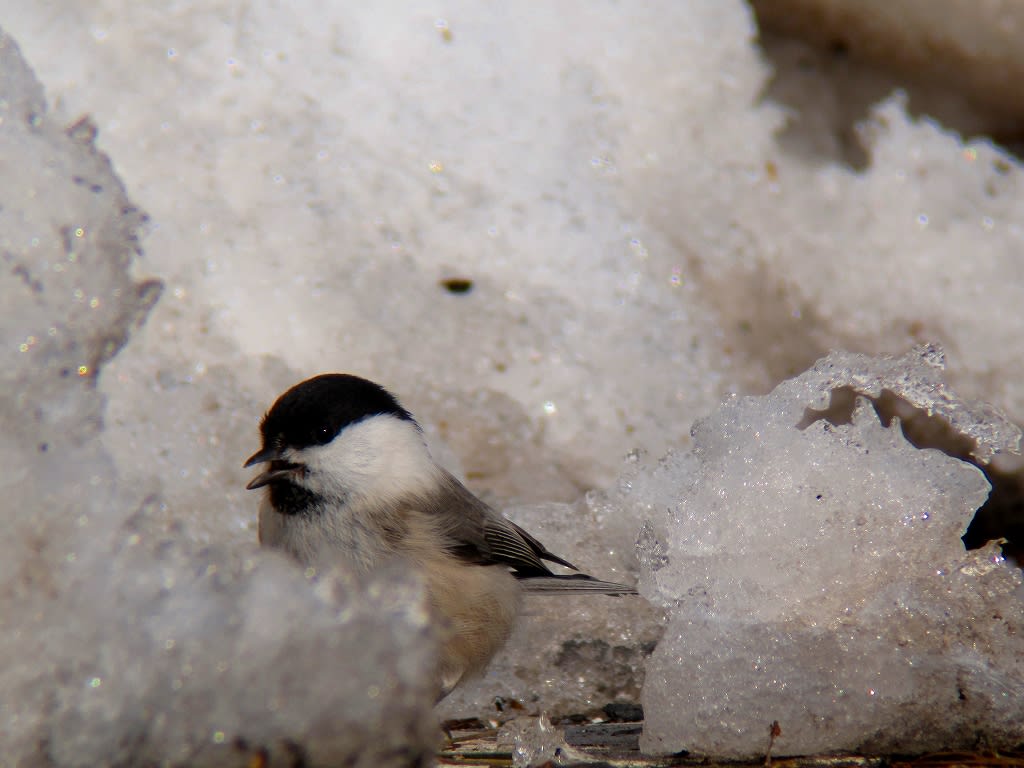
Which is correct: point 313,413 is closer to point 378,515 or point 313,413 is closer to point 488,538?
point 378,515

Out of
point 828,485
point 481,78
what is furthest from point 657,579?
point 481,78

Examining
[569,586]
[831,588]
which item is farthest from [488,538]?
[831,588]

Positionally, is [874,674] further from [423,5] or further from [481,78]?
[423,5]

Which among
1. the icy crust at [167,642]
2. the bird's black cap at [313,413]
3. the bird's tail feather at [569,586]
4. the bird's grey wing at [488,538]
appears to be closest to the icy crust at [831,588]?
the bird's tail feather at [569,586]

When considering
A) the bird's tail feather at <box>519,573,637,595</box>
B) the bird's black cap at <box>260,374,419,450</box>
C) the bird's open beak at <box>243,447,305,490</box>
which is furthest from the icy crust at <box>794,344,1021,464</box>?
the bird's open beak at <box>243,447,305,490</box>

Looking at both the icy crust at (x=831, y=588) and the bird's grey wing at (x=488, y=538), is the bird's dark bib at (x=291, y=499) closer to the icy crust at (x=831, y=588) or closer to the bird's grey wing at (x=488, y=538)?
the bird's grey wing at (x=488, y=538)
